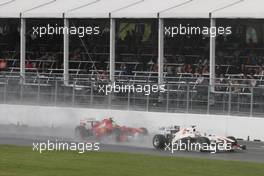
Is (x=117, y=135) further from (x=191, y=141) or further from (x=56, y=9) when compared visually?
(x=56, y=9)

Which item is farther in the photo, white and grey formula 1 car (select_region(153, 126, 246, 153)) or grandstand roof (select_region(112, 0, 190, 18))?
grandstand roof (select_region(112, 0, 190, 18))

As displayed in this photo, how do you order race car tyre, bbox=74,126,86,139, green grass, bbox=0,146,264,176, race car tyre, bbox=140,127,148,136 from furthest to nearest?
race car tyre, bbox=74,126,86,139
race car tyre, bbox=140,127,148,136
green grass, bbox=0,146,264,176

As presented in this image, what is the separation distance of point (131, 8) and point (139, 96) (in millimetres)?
4371

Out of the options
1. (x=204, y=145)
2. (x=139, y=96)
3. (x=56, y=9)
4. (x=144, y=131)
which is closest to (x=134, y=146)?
(x=144, y=131)

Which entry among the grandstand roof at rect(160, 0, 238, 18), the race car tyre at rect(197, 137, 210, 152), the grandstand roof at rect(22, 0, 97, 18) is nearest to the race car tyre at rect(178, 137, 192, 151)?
the race car tyre at rect(197, 137, 210, 152)

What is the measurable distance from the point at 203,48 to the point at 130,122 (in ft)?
31.5

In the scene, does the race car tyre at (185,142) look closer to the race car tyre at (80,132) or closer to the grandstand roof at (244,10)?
the race car tyre at (80,132)

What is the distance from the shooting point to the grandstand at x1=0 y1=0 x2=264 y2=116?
30766mm

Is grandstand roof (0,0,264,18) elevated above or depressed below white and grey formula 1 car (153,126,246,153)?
above

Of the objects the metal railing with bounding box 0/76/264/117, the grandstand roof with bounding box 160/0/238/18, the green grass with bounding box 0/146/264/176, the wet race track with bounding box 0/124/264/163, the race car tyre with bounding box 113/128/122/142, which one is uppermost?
the grandstand roof with bounding box 160/0/238/18

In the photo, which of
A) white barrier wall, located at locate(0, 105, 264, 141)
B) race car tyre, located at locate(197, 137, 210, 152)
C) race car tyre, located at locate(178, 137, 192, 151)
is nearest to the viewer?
race car tyre, located at locate(197, 137, 210, 152)

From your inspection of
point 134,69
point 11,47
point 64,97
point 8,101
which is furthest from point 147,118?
point 11,47

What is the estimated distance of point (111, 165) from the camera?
20.2m

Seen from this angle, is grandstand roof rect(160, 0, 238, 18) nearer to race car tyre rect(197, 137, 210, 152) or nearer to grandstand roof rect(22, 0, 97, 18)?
grandstand roof rect(22, 0, 97, 18)
